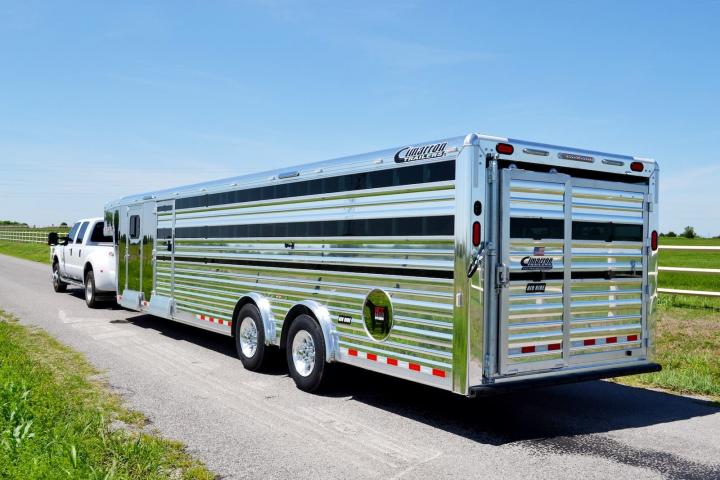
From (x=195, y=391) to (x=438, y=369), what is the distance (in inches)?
125

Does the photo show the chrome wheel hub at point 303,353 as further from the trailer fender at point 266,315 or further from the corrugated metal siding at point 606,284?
the corrugated metal siding at point 606,284

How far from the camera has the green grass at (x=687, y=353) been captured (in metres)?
7.97

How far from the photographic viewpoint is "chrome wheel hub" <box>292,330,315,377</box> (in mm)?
7426

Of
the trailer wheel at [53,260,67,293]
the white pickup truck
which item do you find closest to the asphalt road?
the white pickup truck

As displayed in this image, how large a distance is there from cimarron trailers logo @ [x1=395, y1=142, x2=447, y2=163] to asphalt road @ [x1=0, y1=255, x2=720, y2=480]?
2.51 meters

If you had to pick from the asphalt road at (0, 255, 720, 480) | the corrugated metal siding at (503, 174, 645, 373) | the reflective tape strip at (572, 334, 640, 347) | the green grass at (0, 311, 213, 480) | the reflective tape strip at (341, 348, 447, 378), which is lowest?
→ the asphalt road at (0, 255, 720, 480)

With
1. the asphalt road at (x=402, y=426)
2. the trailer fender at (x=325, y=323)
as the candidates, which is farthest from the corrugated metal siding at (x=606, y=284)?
the trailer fender at (x=325, y=323)

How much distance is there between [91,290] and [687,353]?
12049 millimetres

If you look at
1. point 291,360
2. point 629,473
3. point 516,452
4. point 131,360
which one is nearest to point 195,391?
point 291,360

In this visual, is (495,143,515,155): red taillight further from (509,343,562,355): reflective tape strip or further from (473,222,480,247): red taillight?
(509,343,562,355): reflective tape strip

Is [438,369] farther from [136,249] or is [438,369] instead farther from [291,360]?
[136,249]

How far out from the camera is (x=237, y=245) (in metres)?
8.99

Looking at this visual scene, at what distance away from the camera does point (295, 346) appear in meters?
7.64

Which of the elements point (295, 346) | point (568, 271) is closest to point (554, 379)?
point (568, 271)
